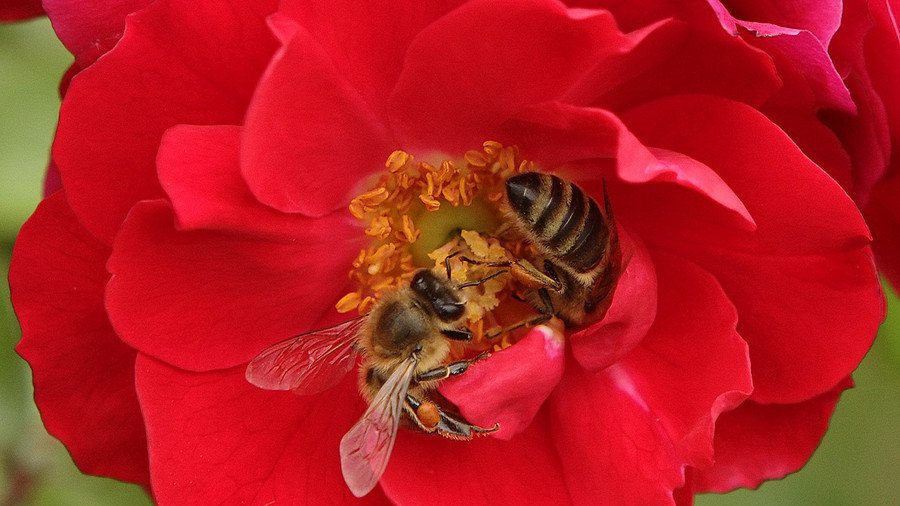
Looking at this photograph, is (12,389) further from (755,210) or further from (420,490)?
(755,210)

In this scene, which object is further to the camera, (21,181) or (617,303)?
(21,181)

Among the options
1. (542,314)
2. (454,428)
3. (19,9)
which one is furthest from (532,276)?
(19,9)

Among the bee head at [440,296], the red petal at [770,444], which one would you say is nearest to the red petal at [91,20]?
the bee head at [440,296]

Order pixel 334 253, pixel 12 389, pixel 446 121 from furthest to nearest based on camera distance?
pixel 12 389 < pixel 334 253 < pixel 446 121

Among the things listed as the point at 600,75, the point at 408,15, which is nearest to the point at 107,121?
the point at 408,15

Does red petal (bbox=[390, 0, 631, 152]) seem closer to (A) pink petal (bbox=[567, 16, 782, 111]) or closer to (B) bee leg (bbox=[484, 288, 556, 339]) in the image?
(A) pink petal (bbox=[567, 16, 782, 111])

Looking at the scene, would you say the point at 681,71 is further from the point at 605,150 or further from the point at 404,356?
the point at 404,356
